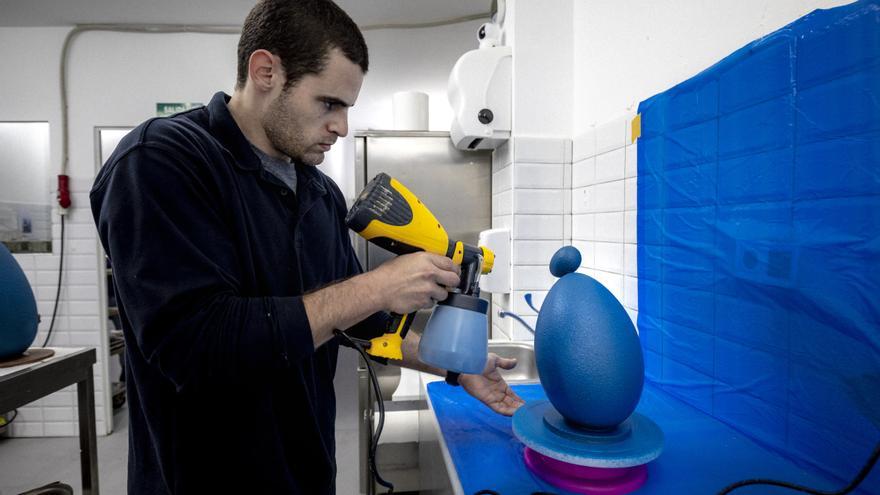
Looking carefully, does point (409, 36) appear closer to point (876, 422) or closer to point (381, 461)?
point (381, 461)

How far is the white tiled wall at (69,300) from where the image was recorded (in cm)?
301

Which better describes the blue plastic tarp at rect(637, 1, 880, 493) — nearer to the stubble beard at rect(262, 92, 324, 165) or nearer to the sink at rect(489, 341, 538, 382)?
the sink at rect(489, 341, 538, 382)

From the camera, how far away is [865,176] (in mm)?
720

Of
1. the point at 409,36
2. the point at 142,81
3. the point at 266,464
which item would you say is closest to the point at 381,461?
the point at 266,464

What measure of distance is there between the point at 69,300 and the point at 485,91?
304cm

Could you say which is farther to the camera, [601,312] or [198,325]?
[601,312]

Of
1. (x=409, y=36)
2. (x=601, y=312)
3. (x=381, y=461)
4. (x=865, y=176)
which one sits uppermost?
(x=409, y=36)

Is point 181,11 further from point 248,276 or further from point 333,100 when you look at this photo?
point 248,276

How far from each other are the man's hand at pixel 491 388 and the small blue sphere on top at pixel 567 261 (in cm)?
27

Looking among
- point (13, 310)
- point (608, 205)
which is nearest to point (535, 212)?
point (608, 205)

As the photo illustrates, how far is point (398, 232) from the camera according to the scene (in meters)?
0.81

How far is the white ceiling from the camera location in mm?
2623

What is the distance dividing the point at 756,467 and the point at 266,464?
90 cm

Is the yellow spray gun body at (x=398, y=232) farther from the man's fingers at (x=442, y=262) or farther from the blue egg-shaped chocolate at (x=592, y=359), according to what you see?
the blue egg-shaped chocolate at (x=592, y=359)
